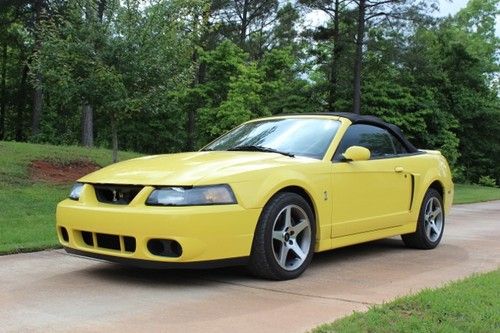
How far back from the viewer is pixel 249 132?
671 centimetres

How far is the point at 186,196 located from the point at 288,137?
1.78m

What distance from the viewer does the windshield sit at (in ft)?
20.0

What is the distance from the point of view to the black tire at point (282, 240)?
5152 millimetres

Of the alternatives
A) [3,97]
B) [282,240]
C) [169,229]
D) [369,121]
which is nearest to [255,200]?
[282,240]

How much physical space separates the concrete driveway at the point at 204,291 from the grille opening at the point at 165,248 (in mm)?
307

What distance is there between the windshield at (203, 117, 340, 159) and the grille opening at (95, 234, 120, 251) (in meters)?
1.74

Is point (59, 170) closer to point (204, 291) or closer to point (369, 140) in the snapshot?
point (369, 140)

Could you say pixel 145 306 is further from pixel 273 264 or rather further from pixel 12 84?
pixel 12 84

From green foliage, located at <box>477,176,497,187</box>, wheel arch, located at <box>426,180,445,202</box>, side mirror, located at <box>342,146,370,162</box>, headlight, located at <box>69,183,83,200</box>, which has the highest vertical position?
side mirror, located at <box>342,146,370,162</box>

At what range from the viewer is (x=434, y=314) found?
Answer: 4.01 m

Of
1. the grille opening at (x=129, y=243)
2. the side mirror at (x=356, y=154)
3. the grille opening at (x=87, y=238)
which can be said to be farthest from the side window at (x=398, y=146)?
the grille opening at (x=87, y=238)

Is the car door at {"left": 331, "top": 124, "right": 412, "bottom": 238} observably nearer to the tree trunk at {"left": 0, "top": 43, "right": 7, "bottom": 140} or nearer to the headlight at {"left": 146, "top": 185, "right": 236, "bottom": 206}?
the headlight at {"left": 146, "top": 185, "right": 236, "bottom": 206}

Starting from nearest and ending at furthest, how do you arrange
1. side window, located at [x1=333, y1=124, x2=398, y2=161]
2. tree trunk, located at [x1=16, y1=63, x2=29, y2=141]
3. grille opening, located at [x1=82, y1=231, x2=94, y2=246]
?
1. grille opening, located at [x1=82, y1=231, x2=94, y2=246]
2. side window, located at [x1=333, y1=124, x2=398, y2=161]
3. tree trunk, located at [x1=16, y1=63, x2=29, y2=141]

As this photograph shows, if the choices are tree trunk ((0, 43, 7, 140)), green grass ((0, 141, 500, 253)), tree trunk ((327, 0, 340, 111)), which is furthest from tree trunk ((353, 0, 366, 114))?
tree trunk ((0, 43, 7, 140))
